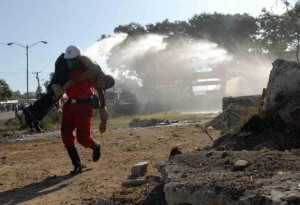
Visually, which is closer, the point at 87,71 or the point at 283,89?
the point at 283,89

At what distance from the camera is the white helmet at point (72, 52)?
19.9ft

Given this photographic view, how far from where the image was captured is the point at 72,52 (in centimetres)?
605

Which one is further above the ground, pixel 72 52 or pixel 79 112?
pixel 72 52

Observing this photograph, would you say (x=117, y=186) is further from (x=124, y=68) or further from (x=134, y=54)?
(x=124, y=68)

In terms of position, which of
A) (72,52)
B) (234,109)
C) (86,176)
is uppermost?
(72,52)

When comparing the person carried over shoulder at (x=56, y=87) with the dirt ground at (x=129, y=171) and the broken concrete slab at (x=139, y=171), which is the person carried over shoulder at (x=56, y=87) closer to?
the dirt ground at (x=129, y=171)

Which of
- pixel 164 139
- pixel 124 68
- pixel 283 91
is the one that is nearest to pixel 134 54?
pixel 124 68

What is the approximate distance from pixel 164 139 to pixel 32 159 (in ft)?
8.54

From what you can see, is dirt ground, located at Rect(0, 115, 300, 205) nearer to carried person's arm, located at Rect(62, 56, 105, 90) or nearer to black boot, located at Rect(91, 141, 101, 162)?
black boot, located at Rect(91, 141, 101, 162)

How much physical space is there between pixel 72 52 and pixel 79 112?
752mm

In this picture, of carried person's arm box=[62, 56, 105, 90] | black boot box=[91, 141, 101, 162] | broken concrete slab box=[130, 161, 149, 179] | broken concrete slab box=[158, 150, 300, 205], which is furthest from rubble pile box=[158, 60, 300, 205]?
carried person's arm box=[62, 56, 105, 90]

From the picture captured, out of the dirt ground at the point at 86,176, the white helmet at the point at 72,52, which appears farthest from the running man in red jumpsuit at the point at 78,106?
the dirt ground at the point at 86,176

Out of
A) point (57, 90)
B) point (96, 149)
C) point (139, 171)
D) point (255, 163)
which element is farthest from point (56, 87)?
point (255, 163)

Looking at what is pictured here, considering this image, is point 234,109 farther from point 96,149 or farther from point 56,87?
point 56,87
